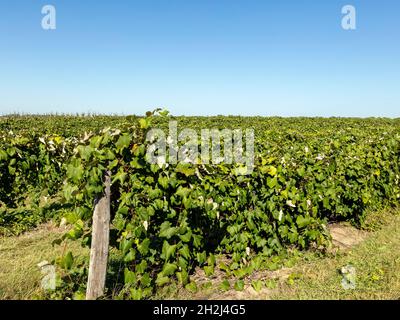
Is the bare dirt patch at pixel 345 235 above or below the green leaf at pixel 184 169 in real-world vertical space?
below

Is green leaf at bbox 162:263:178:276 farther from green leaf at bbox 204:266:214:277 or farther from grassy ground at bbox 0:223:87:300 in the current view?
grassy ground at bbox 0:223:87:300

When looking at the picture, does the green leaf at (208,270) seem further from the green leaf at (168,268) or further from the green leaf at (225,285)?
the green leaf at (168,268)

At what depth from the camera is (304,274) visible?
432cm

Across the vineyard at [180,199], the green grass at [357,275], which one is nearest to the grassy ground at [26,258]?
the vineyard at [180,199]

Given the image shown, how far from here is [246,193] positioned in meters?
4.38

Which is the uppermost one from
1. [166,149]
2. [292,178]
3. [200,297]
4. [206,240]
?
[166,149]

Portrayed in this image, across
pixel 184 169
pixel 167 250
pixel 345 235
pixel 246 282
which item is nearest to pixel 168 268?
pixel 167 250

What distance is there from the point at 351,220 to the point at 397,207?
1814 mm

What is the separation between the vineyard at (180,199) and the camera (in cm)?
335

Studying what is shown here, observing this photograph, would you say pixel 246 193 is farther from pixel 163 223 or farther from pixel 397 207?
pixel 397 207

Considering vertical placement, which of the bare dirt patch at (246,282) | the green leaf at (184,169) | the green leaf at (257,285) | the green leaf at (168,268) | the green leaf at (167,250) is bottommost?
the bare dirt patch at (246,282)

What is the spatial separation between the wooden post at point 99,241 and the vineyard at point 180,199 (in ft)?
0.32

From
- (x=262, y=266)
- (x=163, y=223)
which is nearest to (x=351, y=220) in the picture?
(x=262, y=266)

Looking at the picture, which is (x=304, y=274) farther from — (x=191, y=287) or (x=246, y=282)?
(x=191, y=287)
